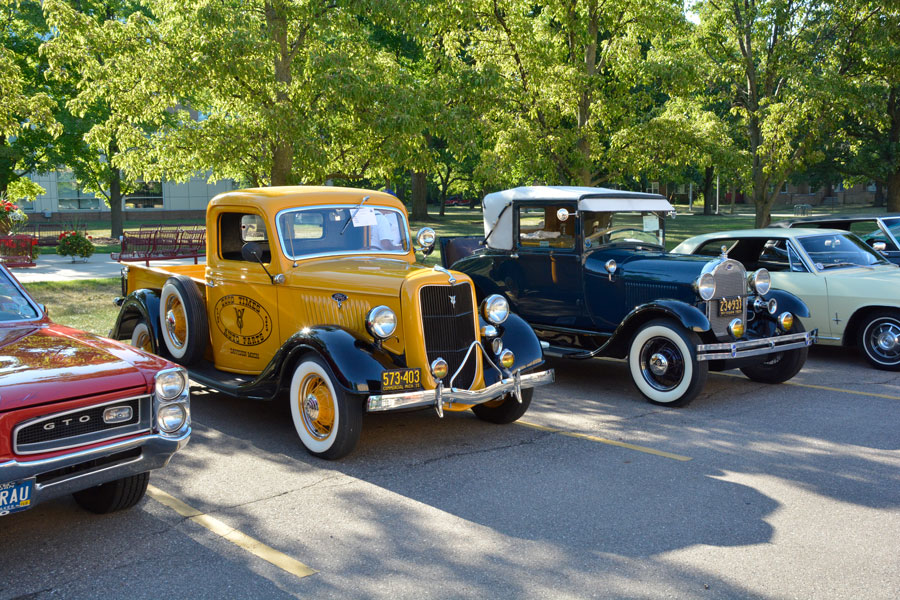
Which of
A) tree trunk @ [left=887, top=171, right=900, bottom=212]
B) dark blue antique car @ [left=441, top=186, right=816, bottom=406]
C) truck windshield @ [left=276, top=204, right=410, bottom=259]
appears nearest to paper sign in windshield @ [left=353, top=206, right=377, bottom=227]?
truck windshield @ [left=276, top=204, right=410, bottom=259]

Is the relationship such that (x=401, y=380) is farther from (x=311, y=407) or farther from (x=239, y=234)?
(x=239, y=234)

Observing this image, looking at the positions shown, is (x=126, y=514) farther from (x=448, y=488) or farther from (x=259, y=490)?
(x=448, y=488)

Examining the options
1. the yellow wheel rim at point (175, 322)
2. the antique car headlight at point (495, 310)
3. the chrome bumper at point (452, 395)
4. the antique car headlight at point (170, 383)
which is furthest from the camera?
the yellow wheel rim at point (175, 322)

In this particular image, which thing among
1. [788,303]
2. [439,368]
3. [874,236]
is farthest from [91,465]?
[874,236]

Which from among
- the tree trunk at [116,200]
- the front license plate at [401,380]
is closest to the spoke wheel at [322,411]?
the front license plate at [401,380]

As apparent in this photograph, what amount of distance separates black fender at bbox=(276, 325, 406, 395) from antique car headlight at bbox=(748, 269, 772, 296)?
14.3 feet

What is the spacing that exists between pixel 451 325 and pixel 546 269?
9.70 feet

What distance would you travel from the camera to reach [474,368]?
6344 millimetres

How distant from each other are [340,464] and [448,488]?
0.95m

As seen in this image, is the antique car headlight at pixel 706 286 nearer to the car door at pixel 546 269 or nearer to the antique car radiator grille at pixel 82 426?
the car door at pixel 546 269

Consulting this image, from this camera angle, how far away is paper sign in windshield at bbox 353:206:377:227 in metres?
7.23

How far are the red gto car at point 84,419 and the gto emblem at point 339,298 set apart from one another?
1810 millimetres

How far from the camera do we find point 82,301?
14234mm

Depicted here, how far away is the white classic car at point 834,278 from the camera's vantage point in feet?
A: 30.4
